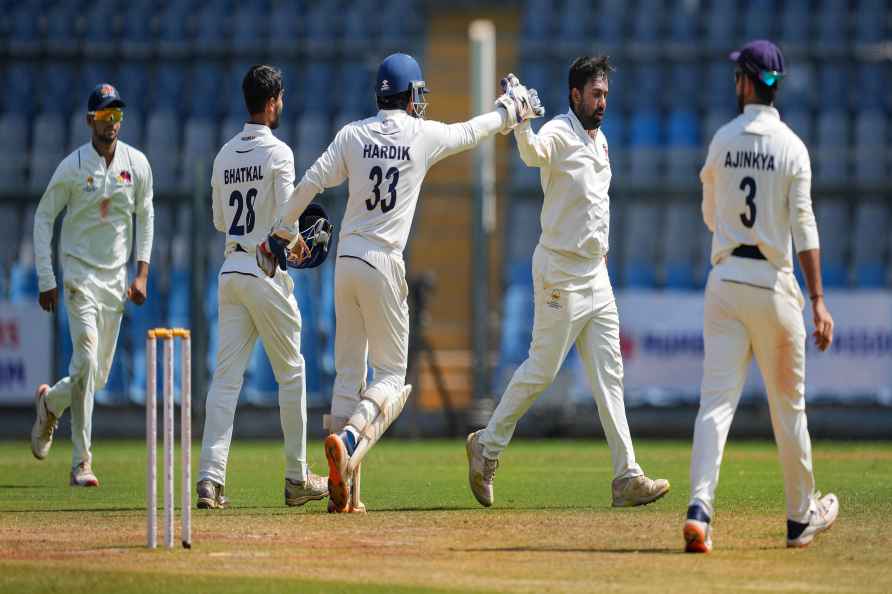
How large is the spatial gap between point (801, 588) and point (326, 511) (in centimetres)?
344

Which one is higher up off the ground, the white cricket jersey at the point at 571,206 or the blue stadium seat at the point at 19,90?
the blue stadium seat at the point at 19,90

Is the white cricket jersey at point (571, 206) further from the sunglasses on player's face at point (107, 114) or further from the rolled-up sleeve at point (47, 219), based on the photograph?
the rolled-up sleeve at point (47, 219)

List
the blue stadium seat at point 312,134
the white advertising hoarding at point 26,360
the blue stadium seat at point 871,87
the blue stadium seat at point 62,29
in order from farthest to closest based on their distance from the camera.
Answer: the blue stadium seat at point 62,29
the blue stadium seat at point 871,87
the blue stadium seat at point 312,134
the white advertising hoarding at point 26,360

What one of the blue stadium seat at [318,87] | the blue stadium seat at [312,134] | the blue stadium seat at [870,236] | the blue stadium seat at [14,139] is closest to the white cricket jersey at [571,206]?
the blue stadium seat at [870,236]

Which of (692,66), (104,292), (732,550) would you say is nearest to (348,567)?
(732,550)

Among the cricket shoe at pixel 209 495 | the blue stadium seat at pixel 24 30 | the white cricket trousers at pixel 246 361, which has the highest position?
the blue stadium seat at pixel 24 30

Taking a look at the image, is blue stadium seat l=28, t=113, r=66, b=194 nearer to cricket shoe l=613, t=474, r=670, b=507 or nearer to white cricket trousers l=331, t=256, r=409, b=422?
white cricket trousers l=331, t=256, r=409, b=422

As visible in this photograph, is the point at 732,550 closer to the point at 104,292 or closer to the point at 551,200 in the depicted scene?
the point at 551,200

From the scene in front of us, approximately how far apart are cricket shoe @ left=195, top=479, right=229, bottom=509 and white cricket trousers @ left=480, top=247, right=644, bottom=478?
A: 1.59 meters

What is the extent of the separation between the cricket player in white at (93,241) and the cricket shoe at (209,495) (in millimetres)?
1847

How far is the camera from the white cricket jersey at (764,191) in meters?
7.25

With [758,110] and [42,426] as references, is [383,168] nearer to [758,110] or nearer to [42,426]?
[758,110]

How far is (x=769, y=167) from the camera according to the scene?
7.24 meters

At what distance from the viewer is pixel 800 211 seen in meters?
7.28
